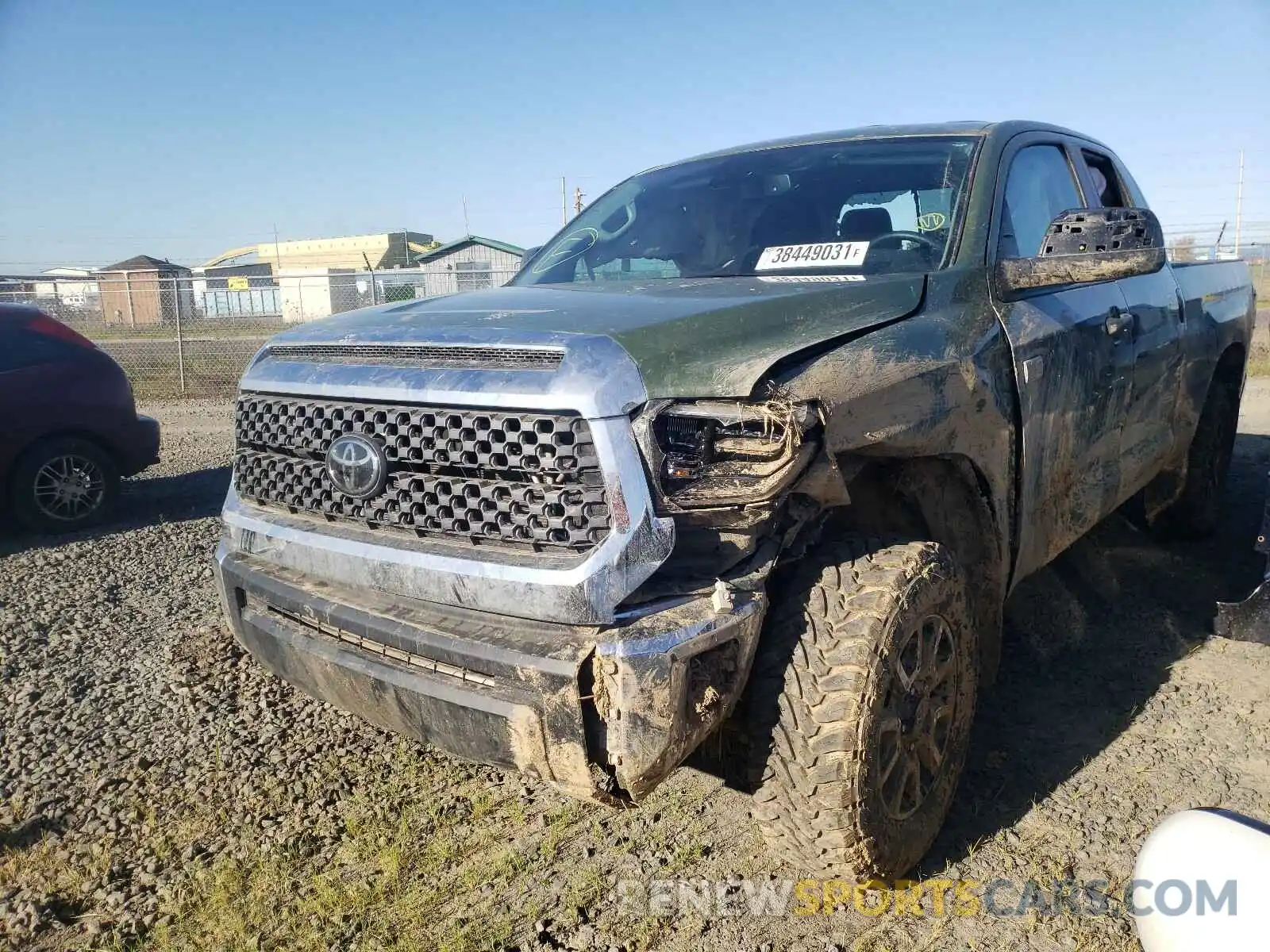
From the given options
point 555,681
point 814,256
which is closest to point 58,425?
point 814,256

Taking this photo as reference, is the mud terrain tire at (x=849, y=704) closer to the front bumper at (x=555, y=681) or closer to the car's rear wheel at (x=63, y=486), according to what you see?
the front bumper at (x=555, y=681)

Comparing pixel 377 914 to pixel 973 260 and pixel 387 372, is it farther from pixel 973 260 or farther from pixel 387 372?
pixel 973 260

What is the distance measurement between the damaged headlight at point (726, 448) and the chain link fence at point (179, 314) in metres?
10.9

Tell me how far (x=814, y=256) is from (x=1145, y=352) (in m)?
1.74

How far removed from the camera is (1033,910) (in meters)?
2.35

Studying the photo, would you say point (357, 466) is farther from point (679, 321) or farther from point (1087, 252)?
point (1087, 252)

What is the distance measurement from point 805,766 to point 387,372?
4.49 feet

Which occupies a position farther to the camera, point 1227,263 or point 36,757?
point 1227,263

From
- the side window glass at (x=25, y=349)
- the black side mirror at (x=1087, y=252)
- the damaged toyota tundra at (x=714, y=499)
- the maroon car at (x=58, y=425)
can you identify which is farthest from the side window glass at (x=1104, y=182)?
the side window glass at (x=25, y=349)

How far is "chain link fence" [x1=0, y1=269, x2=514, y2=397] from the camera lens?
13.9m

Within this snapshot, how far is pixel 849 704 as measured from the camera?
2.11 meters

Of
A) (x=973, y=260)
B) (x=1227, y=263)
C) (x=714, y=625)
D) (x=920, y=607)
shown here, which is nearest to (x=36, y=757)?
(x=714, y=625)

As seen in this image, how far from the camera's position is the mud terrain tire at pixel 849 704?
2125mm

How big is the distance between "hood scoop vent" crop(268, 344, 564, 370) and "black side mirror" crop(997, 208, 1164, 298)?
1.59m
